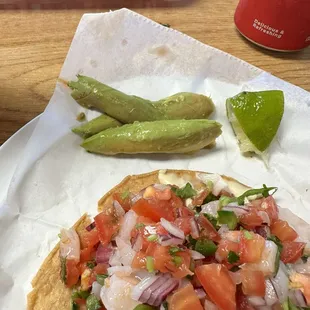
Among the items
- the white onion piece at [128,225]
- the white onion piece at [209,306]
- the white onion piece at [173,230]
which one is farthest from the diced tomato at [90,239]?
the white onion piece at [209,306]

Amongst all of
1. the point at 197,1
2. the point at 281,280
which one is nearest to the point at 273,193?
the point at 281,280

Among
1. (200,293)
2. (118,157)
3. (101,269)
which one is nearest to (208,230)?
(200,293)

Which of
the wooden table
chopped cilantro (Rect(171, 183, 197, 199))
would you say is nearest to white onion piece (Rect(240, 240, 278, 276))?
chopped cilantro (Rect(171, 183, 197, 199))

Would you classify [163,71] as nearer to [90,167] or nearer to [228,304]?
[90,167]

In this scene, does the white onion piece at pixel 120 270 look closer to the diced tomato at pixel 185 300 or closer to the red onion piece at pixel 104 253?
the red onion piece at pixel 104 253

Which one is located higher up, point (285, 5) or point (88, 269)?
point (285, 5)

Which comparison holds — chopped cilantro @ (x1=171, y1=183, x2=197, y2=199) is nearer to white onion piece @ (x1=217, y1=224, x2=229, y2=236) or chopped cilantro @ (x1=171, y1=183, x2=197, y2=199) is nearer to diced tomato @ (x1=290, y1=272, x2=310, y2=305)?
white onion piece @ (x1=217, y1=224, x2=229, y2=236)

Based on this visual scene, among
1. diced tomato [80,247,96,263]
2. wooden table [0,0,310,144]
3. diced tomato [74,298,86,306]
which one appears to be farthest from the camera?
wooden table [0,0,310,144]
